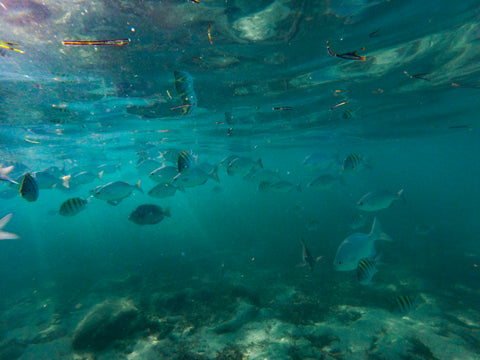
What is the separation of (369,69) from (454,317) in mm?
12396

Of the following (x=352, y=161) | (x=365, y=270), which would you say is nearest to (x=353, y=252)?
(x=365, y=270)

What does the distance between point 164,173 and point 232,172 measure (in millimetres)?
2366

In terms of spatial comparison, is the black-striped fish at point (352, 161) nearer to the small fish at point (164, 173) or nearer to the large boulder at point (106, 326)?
the small fish at point (164, 173)

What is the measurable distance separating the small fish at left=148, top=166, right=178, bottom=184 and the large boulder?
15.9 feet

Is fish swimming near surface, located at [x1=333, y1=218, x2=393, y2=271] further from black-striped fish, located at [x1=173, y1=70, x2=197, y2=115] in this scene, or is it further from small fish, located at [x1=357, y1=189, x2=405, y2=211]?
black-striped fish, located at [x1=173, y1=70, x2=197, y2=115]

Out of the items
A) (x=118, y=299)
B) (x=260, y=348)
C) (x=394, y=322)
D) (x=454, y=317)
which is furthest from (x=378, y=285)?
(x=118, y=299)

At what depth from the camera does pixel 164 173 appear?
299 inches

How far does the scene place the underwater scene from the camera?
6.45m

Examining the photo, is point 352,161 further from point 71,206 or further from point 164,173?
point 71,206

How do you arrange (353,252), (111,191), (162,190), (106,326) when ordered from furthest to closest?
1. (162,190)
2. (106,326)
3. (111,191)
4. (353,252)

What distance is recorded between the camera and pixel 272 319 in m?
7.68

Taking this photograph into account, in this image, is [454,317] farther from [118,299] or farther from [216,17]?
[216,17]

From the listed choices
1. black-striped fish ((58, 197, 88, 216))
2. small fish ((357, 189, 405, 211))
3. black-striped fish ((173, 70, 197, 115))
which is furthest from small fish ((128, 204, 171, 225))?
small fish ((357, 189, 405, 211))

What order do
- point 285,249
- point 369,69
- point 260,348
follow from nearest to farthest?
1. point 260,348
2. point 369,69
3. point 285,249
